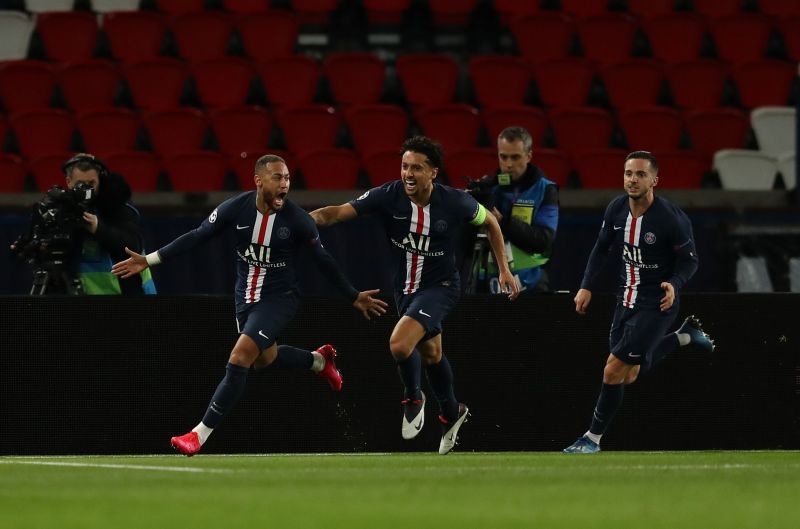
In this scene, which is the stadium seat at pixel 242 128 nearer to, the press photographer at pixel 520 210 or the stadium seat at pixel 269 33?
the stadium seat at pixel 269 33

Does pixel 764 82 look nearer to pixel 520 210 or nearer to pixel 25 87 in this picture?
pixel 520 210

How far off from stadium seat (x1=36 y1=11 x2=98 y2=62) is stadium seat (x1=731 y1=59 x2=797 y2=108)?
6.24m

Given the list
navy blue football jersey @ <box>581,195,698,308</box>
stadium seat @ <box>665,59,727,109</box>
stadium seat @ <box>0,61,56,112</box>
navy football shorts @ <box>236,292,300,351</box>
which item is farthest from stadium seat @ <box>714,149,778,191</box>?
stadium seat @ <box>0,61,56,112</box>

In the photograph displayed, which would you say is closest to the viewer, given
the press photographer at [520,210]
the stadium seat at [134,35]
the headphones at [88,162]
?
the headphones at [88,162]

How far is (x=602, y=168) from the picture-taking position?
13.1 m

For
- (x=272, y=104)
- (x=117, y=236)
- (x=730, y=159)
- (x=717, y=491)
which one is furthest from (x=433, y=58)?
(x=717, y=491)

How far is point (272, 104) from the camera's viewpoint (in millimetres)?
14242

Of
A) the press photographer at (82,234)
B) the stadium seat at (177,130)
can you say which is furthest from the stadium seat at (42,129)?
the press photographer at (82,234)

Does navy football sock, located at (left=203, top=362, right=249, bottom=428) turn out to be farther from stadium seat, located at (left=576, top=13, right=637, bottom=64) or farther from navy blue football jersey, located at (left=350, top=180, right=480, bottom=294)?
stadium seat, located at (left=576, top=13, right=637, bottom=64)

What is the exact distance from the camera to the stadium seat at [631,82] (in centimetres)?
1439

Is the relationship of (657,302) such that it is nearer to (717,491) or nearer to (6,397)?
(717,491)

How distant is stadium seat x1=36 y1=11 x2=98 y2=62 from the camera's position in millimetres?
14734

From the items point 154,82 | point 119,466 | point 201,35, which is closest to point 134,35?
point 201,35

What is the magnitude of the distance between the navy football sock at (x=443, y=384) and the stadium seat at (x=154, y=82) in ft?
19.5
